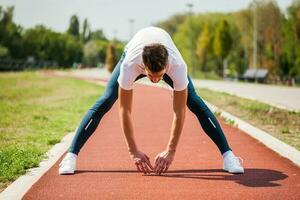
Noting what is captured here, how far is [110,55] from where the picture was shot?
199ft

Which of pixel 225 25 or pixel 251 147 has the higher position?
pixel 225 25

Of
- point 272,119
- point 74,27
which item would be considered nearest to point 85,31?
point 74,27

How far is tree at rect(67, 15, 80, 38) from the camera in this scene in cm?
15888

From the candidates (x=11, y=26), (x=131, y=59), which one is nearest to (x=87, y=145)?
(x=131, y=59)

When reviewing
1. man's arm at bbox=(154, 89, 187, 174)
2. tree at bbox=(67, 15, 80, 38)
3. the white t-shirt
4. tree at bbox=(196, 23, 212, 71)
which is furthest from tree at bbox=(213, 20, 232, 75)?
tree at bbox=(67, 15, 80, 38)

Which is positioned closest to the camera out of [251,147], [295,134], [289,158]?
[289,158]

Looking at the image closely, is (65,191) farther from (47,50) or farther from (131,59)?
(47,50)

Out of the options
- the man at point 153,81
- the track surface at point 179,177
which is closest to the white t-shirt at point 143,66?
the man at point 153,81

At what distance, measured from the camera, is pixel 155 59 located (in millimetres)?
4398

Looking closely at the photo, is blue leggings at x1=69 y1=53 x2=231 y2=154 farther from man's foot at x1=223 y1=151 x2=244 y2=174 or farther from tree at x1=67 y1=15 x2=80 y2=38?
tree at x1=67 y1=15 x2=80 y2=38

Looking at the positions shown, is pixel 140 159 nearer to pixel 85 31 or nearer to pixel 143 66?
pixel 143 66

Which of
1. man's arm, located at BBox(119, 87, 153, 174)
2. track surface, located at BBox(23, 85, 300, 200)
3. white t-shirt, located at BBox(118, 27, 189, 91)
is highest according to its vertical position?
white t-shirt, located at BBox(118, 27, 189, 91)

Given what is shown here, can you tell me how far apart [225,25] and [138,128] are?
1867 inches

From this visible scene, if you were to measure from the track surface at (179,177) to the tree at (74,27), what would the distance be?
153 metres
